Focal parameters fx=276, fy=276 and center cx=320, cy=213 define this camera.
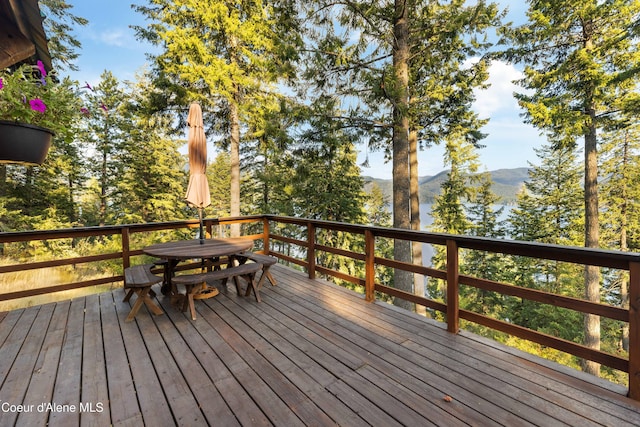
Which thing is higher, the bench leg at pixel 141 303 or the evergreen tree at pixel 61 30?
the evergreen tree at pixel 61 30

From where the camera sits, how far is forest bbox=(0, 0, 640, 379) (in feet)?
19.3

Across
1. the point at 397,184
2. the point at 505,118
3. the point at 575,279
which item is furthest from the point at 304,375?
the point at 575,279

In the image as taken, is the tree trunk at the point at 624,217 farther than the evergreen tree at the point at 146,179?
No

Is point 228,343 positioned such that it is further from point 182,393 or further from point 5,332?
point 5,332

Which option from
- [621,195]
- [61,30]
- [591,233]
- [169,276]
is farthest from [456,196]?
[61,30]

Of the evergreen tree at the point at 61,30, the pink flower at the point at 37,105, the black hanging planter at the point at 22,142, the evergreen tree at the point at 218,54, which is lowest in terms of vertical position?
the black hanging planter at the point at 22,142

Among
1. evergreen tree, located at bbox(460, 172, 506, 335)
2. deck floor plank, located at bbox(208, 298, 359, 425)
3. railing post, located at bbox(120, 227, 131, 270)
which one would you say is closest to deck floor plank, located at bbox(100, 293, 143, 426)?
deck floor plank, located at bbox(208, 298, 359, 425)

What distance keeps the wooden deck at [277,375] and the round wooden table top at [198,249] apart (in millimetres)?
679

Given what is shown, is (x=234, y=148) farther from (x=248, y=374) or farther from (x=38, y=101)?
(x=248, y=374)

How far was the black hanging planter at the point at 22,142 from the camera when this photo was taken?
1.37 meters

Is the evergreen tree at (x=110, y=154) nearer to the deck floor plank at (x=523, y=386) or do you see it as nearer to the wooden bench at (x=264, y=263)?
the wooden bench at (x=264, y=263)

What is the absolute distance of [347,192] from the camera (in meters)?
12.9

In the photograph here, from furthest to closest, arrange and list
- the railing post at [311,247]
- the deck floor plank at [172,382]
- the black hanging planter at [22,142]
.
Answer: the railing post at [311,247]
the deck floor plank at [172,382]
the black hanging planter at [22,142]

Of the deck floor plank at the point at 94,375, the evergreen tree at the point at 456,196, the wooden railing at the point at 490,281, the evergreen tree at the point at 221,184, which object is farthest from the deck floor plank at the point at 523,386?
the evergreen tree at the point at 221,184
